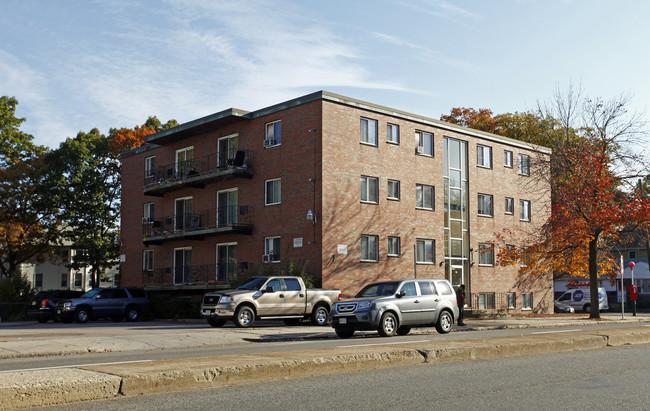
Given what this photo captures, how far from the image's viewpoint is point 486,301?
3916 cm

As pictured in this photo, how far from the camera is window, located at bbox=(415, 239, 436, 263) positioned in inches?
1396

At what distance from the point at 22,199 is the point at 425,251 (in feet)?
95.9

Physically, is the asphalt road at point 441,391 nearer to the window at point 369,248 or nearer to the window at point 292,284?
the window at point 292,284

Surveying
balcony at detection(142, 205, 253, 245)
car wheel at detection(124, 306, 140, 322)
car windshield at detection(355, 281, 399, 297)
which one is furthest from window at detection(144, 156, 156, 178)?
car windshield at detection(355, 281, 399, 297)

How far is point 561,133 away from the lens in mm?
39750

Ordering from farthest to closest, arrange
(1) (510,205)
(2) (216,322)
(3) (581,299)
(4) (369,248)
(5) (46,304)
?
1. (3) (581,299)
2. (1) (510,205)
3. (4) (369,248)
4. (5) (46,304)
5. (2) (216,322)

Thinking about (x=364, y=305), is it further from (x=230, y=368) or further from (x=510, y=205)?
(x=510, y=205)

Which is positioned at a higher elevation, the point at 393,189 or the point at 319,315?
the point at 393,189

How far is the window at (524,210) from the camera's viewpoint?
1666 inches

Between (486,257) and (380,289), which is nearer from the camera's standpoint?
(380,289)

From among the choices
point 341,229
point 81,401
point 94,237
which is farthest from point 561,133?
point 81,401

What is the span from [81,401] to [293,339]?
39.0 feet

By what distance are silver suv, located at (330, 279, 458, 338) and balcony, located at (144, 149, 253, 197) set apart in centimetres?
1559

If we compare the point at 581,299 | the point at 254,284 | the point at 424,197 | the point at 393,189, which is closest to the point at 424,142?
the point at 424,197
